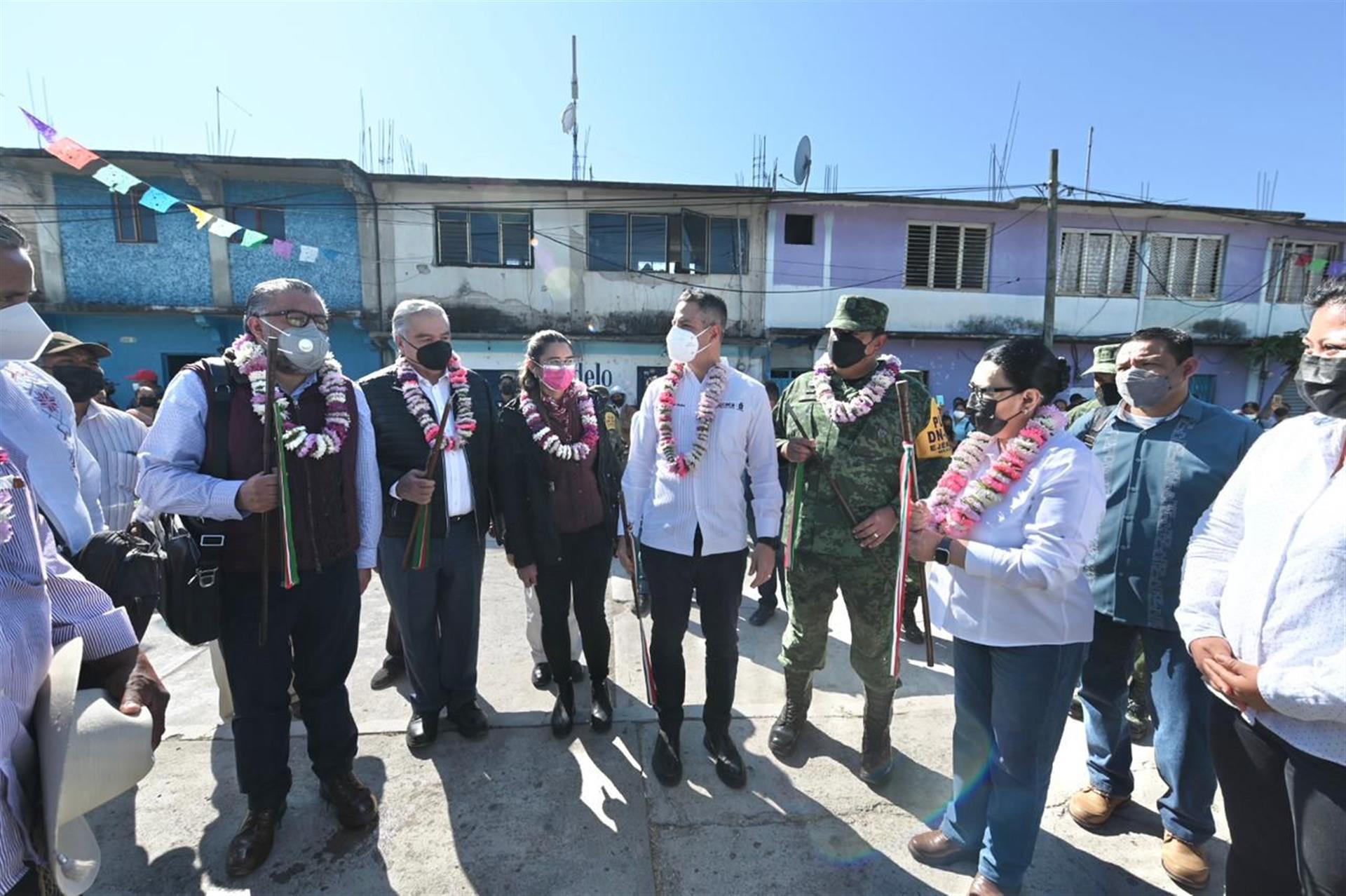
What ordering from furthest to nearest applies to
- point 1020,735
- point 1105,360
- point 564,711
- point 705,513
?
point 1105,360, point 564,711, point 705,513, point 1020,735

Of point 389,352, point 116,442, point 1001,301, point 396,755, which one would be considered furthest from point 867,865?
point 1001,301

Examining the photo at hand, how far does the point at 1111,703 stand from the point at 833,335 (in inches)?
79.3

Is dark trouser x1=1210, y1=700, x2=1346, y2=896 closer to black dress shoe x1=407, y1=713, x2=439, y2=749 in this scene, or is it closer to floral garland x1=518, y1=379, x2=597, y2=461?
floral garland x1=518, y1=379, x2=597, y2=461

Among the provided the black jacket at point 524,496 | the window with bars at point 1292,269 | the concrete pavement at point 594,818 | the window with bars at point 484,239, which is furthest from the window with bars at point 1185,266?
the black jacket at point 524,496

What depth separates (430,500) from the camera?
9.38 ft

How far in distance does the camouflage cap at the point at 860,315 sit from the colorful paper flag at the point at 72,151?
8.25 m

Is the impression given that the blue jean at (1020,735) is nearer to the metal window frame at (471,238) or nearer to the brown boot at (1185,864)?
the brown boot at (1185,864)

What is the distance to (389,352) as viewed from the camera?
12344 mm

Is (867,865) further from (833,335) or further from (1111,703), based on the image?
(833,335)

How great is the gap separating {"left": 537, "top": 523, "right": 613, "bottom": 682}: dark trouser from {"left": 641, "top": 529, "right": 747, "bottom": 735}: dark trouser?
35cm

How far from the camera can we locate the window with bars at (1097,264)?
13.4 metres

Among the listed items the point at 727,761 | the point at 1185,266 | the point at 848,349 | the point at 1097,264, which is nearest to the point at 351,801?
the point at 727,761

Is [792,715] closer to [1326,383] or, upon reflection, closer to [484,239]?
[1326,383]

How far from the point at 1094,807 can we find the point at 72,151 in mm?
10362
